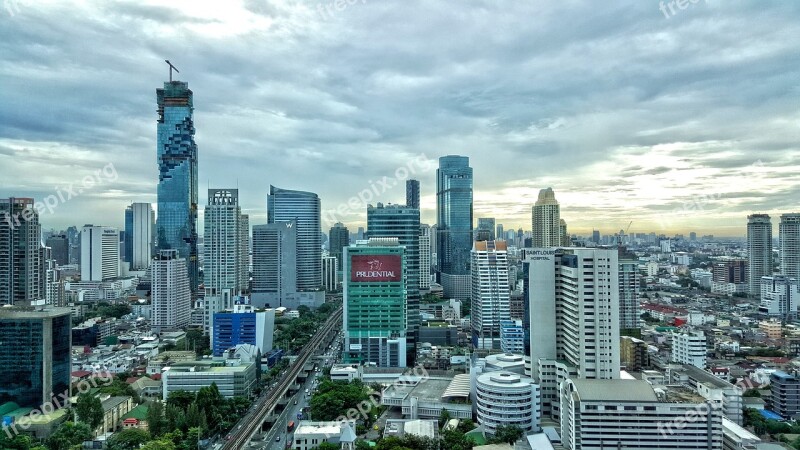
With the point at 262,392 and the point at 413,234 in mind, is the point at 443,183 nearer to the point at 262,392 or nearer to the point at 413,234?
the point at 413,234

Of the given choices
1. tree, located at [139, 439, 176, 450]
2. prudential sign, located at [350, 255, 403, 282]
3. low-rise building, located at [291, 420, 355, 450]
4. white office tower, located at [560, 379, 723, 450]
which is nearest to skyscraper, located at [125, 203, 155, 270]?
prudential sign, located at [350, 255, 403, 282]

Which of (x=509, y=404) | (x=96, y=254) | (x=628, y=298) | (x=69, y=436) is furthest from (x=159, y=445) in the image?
(x=96, y=254)

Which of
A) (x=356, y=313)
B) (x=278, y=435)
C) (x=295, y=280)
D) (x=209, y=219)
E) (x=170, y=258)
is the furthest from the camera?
(x=295, y=280)

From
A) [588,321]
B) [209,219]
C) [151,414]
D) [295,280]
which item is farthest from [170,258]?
[588,321]

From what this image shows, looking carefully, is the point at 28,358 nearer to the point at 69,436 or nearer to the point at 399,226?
the point at 69,436

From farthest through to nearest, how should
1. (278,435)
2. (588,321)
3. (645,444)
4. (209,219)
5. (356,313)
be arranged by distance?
1. (209,219)
2. (356,313)
3. (278,435)
4. (588,321)
5. (645,444)

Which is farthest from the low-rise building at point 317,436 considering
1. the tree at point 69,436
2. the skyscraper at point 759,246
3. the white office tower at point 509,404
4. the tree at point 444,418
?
the skyscraper at point 759,246

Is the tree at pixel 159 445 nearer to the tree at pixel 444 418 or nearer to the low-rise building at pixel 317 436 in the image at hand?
the low-rise building at pixel 317 436

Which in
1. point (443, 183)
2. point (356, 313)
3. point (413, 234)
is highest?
point (443, 183)
